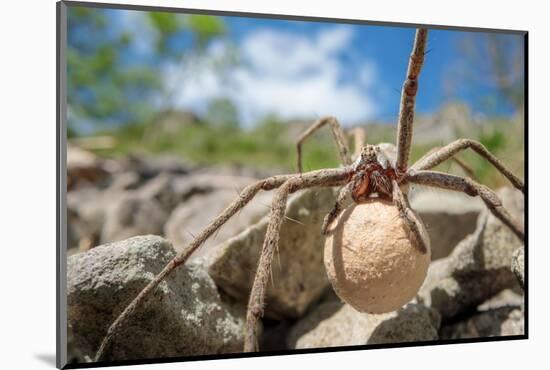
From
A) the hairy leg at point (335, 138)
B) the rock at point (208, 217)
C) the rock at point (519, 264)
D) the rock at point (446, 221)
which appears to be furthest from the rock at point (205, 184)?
the rock at point (519, 264)

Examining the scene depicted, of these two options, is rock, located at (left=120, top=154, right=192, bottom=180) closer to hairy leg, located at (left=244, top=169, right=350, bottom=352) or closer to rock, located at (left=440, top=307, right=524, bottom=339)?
rock, located at (left=440, top=307, right=524, bottom=339)

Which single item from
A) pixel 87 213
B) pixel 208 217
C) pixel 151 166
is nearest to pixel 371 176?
pixel 208 217

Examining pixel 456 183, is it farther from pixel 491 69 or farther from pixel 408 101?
pixel 491 69

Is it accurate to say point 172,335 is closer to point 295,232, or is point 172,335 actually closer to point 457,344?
point 295,232

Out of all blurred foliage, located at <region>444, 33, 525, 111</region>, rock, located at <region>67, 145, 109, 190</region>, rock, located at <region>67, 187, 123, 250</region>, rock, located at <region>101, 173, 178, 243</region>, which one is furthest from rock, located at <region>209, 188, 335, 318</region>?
rock, located at <region>67, 145, 109, 190</region>

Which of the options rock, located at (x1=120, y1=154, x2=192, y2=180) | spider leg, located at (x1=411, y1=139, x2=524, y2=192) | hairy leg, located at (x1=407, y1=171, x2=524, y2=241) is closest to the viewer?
hairy leg, located at (x1=407, y1=171, x2=524, y2=241)

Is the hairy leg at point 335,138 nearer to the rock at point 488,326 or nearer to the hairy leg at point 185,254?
the hairy leg at point 185,254
